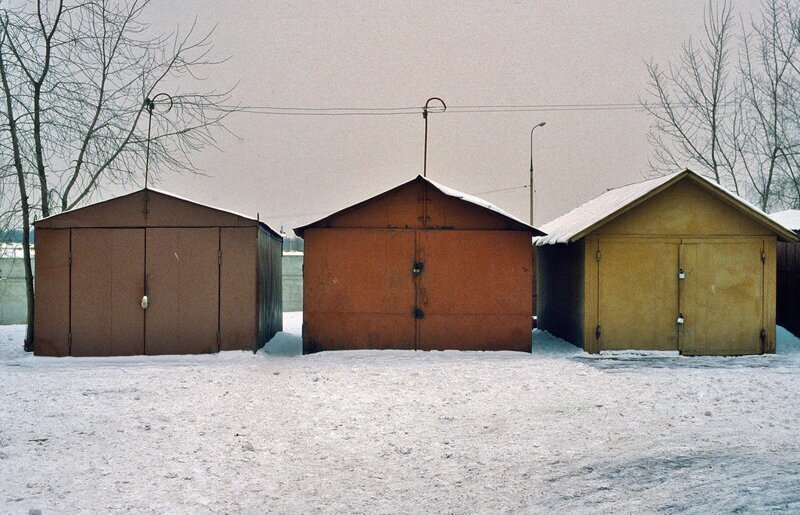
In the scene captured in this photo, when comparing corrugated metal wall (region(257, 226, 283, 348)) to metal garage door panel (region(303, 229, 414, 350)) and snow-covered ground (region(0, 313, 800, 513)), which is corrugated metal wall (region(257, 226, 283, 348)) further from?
snow-covered ground (region(0, 313, 800, 513))

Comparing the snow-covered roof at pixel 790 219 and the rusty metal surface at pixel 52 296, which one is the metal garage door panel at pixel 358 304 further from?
the snow-covered roof at pixel 790 219

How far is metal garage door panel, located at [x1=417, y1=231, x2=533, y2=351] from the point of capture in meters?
13.6

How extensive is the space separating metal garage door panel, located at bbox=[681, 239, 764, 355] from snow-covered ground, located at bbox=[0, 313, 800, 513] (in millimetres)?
1746

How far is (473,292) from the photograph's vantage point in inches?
536

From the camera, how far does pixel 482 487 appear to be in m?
5.71

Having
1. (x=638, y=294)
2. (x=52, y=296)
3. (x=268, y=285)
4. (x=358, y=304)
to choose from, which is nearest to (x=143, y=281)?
(x=52, y=296)

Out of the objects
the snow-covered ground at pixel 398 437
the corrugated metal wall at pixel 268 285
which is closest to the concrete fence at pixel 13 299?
the corrugated metal wall at pixel 268 285

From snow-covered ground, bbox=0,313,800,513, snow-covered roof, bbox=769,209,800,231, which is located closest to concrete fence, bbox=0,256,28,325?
snow-covered ground, bbox=0,313,800,513

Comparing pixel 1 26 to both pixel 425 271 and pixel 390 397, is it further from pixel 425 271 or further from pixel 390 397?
pixel 390 397

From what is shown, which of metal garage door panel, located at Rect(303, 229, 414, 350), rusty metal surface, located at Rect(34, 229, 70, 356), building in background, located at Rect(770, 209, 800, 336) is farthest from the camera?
building in background, located at Rect(770, 209, 800, 336)

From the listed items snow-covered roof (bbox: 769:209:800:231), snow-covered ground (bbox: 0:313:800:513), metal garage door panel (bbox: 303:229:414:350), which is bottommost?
snow-covered ground (bbox: 0:313:800:513)

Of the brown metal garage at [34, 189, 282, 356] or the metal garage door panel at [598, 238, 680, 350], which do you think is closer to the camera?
the brown metal garage at [34, 189, 282, 356]

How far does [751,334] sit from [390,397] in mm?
8460

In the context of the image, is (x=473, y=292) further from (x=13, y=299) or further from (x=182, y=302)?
(x=13, y=299)
